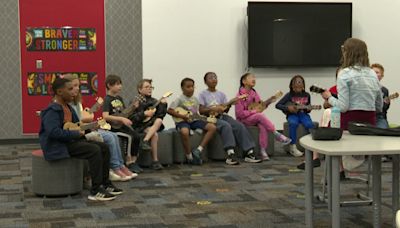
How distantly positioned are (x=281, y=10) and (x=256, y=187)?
4.36 m

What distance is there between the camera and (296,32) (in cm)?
934

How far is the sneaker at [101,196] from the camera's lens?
5.07m

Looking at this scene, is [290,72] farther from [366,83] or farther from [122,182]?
[366,83]

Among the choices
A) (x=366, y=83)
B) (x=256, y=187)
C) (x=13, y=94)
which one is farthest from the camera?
(x=13, y=94)

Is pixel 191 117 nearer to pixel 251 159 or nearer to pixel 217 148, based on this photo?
pixel 217 148

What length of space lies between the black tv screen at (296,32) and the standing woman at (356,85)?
4.70 meters

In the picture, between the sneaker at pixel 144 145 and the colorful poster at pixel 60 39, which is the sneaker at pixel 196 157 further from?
the colorful poster at pixel 60 39

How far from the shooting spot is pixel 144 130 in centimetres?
658

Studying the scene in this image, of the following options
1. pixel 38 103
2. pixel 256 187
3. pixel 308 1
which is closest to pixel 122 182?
pixel 256 187

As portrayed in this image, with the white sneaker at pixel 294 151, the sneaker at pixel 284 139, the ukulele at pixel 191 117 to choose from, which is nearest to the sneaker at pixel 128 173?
the ukulele at pixel 191 117

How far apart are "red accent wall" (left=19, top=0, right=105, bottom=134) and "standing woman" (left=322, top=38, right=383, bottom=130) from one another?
4.95 m

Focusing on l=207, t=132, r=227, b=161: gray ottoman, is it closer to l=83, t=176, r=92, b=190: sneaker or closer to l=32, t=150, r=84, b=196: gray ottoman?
l=83, t=176, r=92, b=190: sneaker

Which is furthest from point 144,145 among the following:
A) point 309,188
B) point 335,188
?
point 335,188

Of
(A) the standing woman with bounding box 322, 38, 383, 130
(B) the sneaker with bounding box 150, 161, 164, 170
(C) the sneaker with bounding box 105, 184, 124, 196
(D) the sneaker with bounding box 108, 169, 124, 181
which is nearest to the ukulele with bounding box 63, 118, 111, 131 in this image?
(C) the sneaker with bounding box 105, 184, 124, 196
